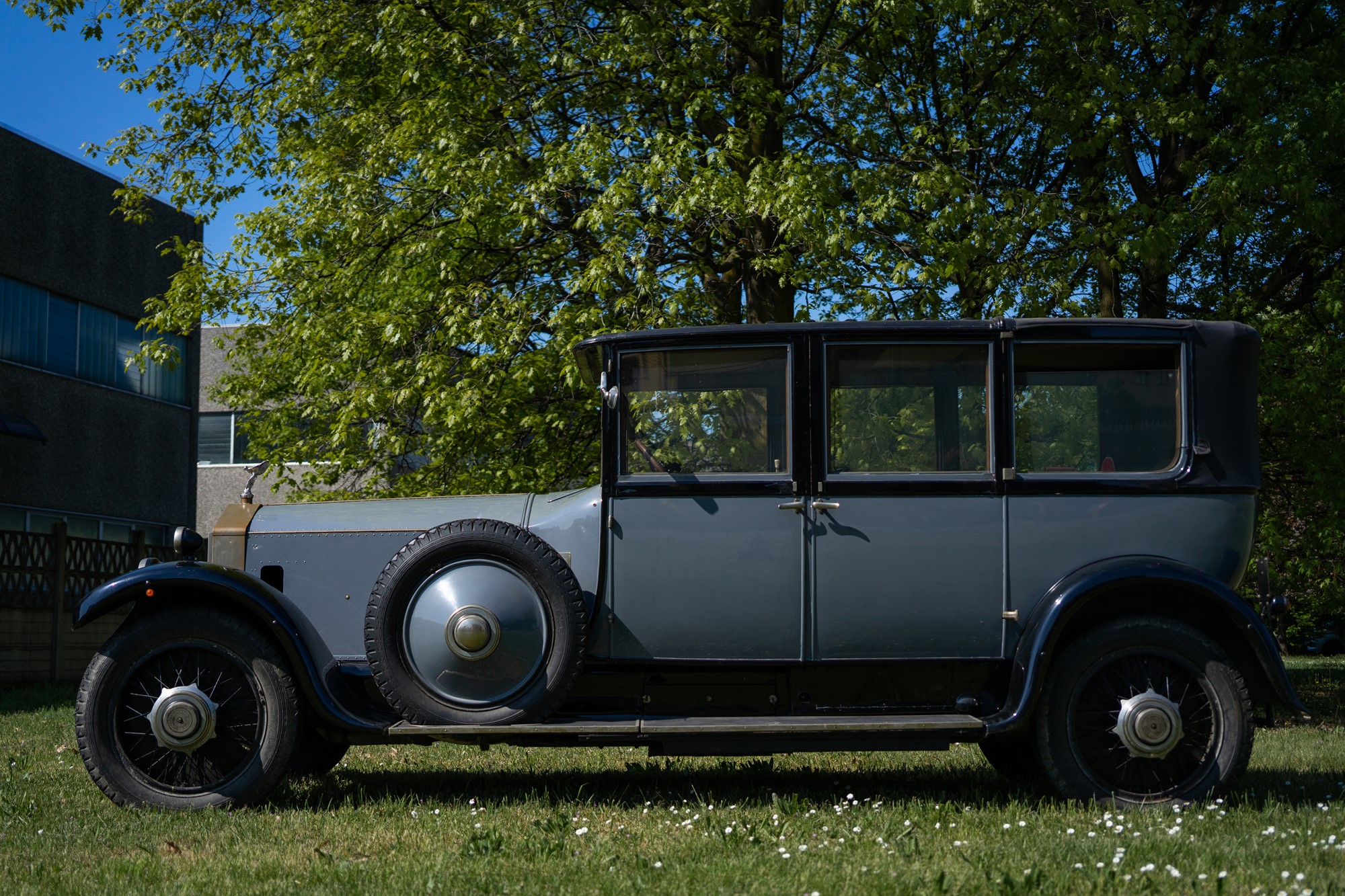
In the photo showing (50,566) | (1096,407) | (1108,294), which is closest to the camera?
(1096,407)

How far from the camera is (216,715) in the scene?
18.3ft

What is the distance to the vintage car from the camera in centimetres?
541

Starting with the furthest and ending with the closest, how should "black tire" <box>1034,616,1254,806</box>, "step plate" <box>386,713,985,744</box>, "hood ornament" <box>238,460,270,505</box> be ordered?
"hood ornament" <box>238,460,270,505</box> < "black tire" <box>1034,616,1254,806</box> < "step plate" <box>386,713,985,744</box>

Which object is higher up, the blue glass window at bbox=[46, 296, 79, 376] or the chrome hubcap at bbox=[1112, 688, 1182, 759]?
the blue glass window at bbox=[46, 296, 79, 376]

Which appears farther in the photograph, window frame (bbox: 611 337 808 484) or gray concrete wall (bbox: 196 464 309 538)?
gray concrete wall (bbox: 196 464 309 538)

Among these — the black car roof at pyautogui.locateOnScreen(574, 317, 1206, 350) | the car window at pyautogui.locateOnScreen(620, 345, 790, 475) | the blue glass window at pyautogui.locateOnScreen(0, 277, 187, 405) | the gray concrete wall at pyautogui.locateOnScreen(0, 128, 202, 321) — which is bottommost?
the car window at pyautogui.locateOnScreen(620, 345, 790, 475)

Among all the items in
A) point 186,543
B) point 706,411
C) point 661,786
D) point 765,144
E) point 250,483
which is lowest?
point 661,786

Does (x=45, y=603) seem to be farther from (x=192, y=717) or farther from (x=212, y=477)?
(x=212, y=477)

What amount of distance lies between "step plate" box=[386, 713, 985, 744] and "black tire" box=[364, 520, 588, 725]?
0.08m

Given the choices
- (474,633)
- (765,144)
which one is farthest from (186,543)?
(765,144)

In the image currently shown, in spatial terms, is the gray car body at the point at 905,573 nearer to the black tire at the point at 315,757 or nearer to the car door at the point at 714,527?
the car door at the point at 714,527

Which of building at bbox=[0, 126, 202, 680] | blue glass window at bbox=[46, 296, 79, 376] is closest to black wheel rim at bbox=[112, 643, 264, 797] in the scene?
building at bbox=[0, 126, 202, 680]

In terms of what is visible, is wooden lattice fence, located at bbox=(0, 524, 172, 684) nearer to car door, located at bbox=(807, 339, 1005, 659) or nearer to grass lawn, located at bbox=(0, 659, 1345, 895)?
grass lawn, located at bbox=(0, 659, 1345, 895)

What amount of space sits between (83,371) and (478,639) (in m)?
15.7
